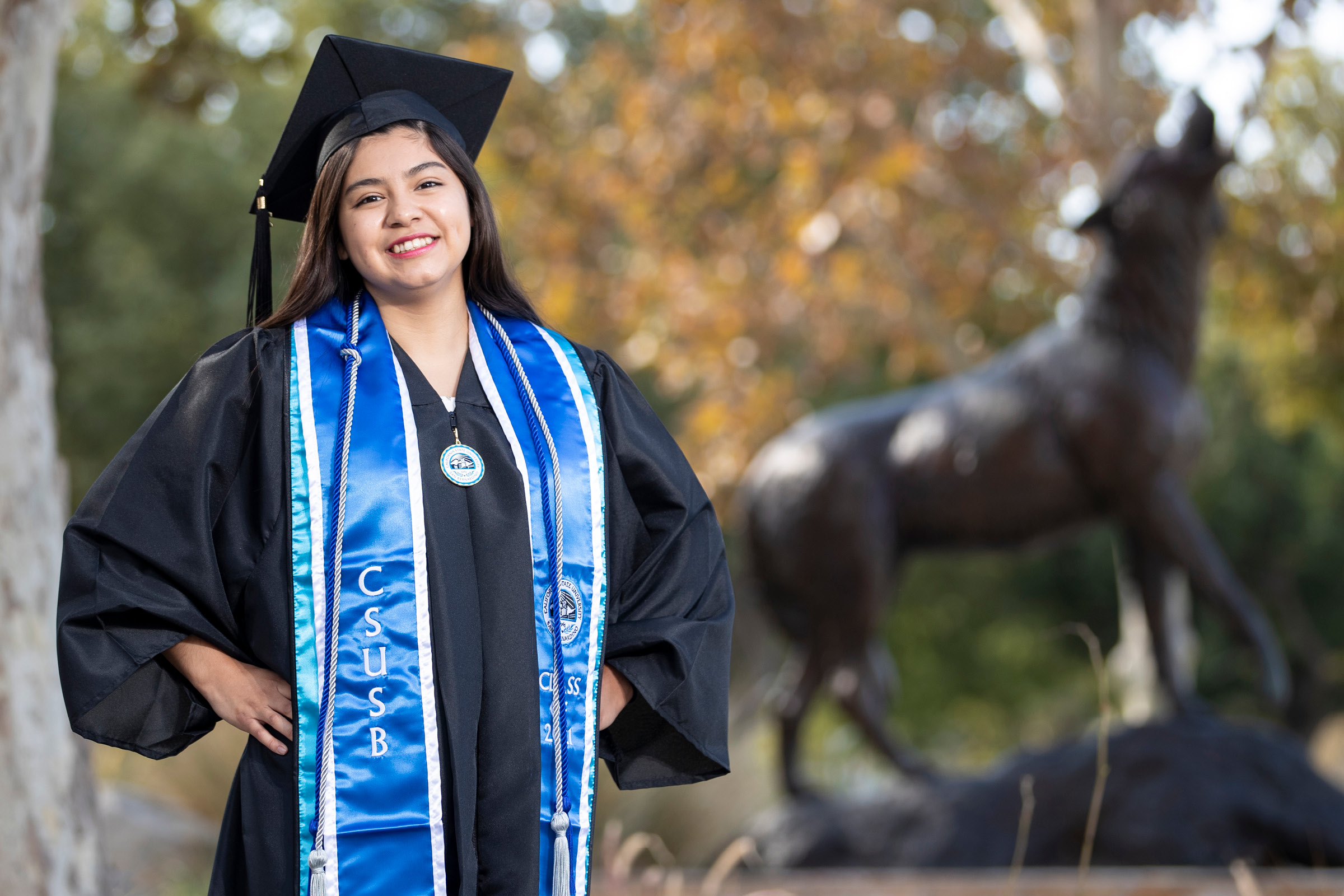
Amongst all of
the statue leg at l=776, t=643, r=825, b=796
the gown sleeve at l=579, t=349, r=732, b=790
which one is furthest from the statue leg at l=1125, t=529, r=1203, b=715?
the gown sleeve at l=579, t=349, r=732, b=790

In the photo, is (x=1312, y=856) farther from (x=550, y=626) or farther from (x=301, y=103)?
(x=301, y=103)

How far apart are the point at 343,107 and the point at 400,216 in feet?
0.90

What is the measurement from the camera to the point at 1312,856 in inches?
183

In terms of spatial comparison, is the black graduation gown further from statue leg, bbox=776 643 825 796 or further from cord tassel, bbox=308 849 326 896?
statue leg, bbox=776 643 825 796

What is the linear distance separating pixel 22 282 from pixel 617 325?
739 cm

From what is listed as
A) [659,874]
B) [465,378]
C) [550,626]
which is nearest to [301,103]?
[465,378]

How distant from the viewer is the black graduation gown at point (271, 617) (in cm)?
173

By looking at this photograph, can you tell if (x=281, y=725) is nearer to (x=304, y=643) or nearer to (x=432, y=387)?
(x=304, y=643)

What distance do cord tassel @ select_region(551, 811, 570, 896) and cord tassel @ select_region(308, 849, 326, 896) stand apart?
1.05 ft

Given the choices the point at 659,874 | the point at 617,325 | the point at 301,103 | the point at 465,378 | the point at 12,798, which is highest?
the point at 617,325

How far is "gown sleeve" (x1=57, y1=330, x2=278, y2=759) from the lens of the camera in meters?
1.70

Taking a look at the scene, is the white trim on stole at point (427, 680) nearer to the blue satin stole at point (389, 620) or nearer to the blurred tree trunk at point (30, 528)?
the blue satin stole at point (389, 620)

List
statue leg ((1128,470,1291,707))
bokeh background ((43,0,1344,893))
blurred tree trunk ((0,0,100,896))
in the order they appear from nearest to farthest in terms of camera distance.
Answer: blurred tree trunk ((0,0,100,896)) < statue leg ((1128,470,1291,707)) < bokeh background ((43,0,1344,893))

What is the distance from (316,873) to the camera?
169 centimetres
